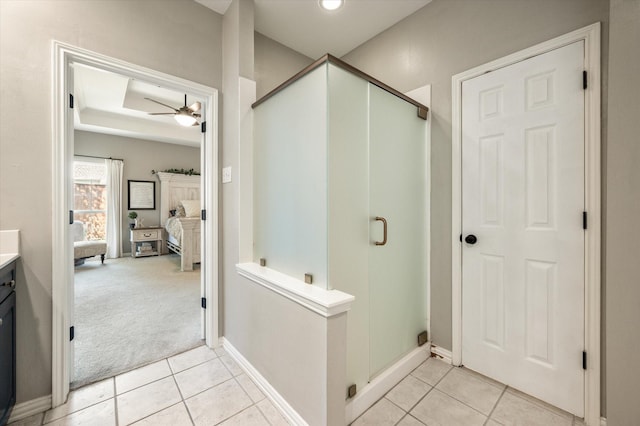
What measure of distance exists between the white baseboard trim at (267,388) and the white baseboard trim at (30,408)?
3.39ft

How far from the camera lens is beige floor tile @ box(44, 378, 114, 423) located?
4.91ft

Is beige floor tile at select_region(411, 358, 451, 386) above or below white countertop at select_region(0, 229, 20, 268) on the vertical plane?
below

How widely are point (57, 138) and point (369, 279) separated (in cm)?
205

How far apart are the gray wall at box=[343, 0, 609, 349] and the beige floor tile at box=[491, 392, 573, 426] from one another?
1.58ft

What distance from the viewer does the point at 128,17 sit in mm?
1784

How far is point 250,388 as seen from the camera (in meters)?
1.72

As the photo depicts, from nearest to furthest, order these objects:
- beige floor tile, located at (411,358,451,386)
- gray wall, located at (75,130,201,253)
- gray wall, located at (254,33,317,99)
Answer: beige floor tile, located at (411,358,451,386), gray wall, located at (254,33,317,99), gray wall, located at (75,130,201,253)

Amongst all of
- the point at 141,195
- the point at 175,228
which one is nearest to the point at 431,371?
the point at 175,228

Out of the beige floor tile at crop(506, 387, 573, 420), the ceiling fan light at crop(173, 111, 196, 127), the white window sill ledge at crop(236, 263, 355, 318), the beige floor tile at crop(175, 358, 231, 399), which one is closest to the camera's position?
the white window sill ledge at crop(236, 263, 355, 318)

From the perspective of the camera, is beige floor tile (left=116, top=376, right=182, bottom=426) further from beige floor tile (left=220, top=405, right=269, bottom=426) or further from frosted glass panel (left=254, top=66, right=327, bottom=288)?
frosted glass panel (left=254, top=66, right=327, bottom=288)

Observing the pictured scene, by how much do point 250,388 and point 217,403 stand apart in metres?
0.21

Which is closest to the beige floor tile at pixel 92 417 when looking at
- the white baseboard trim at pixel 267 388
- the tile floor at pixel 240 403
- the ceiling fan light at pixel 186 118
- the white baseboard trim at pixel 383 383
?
the tile floor at pixel 240 403

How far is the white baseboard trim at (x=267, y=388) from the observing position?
4.67 feet

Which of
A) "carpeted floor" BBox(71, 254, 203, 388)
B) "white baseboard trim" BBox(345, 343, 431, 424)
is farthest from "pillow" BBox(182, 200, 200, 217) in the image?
"white baseboard trim" BBox(345, 343, 431, 424)
